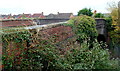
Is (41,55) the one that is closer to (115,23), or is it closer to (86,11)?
(86,11)

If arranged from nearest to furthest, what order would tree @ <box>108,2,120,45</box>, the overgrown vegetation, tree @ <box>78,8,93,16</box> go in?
1. the overgrown vegetation
2. tree @ <box>108,2,120,45</box>
3. tree @ <box>78,8,93,16</box>

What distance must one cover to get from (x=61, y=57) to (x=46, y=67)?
1.60ft

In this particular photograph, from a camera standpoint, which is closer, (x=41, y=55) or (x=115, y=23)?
(x=41, y=55)

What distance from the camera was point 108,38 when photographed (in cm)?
1205

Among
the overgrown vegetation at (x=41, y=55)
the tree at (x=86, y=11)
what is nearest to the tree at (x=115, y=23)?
the tree at (x=86, y=11)

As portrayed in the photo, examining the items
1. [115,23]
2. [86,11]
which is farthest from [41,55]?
[115,23]

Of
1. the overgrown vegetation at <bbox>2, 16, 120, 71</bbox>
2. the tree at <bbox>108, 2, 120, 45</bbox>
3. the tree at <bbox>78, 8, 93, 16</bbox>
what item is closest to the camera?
the overgrown vegetation at <bbox>2, 16, 120, 71</bbox>

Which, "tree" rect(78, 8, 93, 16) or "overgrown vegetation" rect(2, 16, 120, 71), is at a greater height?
"tree" rect(78, 8, 93, 16)

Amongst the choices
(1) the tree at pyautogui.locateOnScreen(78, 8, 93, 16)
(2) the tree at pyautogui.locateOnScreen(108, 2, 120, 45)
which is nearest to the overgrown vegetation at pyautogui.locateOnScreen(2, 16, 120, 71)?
(2) the tree at pyautogui.locateOnScreen(108, 2, 120, 45)

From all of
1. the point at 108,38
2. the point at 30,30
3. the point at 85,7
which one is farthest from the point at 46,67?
the point at 108,38

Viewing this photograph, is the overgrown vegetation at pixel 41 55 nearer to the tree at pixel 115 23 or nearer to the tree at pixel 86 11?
the tree at pixel 115 23

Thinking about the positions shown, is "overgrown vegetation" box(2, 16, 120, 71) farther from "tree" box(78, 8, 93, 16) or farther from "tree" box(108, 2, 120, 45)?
"tree" box(78, 8, 93, 16)

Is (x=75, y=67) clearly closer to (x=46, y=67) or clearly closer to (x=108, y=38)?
(x=46, y=67)

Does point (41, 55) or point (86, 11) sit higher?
point (86, 11)
